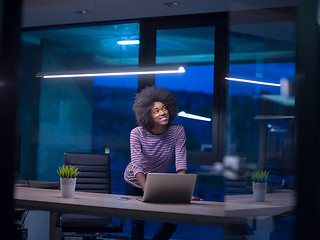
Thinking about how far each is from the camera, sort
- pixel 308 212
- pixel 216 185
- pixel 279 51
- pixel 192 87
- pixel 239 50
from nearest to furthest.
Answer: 1. pixel 308 212
2. pixel 279 51
3. pixel 239 50
4. pixel 192 87
5. pixel 216 185

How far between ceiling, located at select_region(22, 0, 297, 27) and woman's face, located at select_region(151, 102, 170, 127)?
5.89 ft

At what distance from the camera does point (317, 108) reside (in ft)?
4.22

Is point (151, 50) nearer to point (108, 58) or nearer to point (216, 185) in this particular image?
point (108, 58)

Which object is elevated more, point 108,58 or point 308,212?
point 108,58

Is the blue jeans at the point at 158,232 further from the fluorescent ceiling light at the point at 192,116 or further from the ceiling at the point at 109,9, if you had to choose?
the ceiling at the point at 109,9

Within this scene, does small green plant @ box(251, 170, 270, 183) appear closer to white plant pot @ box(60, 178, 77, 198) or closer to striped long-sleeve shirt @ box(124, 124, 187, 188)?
striped long-sleeve shirt @ box(124, 124, 187, 188)

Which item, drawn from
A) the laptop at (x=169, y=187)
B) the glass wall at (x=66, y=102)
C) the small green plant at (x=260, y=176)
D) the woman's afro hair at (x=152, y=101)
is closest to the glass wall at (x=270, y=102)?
the small green plant at (x=260, y=176)

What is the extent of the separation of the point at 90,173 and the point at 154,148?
3.12 ft

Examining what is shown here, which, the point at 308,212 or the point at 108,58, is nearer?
the point at 308,212

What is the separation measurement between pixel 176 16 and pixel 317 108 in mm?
4553

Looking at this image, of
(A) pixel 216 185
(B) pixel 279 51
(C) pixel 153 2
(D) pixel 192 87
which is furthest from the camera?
(A) pixel 216 185

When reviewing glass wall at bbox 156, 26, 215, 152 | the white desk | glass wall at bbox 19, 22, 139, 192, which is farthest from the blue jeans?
glass wall at bbox 19, 22, 139, 192

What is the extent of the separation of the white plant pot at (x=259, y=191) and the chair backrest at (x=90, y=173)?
174 cm

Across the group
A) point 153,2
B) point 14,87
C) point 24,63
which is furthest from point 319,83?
point 24,63
